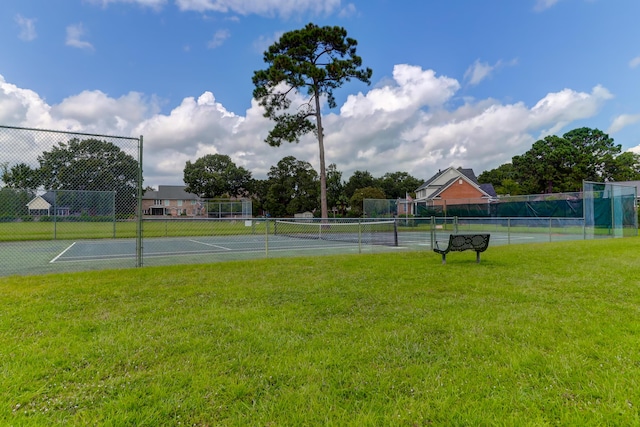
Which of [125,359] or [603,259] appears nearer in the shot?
[125,359]

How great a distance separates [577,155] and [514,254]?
43.8 m

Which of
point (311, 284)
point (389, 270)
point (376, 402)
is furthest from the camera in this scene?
point (389, 270)

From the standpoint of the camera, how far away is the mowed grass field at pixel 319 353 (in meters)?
2.03

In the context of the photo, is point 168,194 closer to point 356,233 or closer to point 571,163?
point 356,233

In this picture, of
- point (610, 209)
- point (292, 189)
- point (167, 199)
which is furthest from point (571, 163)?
point (167, 199)

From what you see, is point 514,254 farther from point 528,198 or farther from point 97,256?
point 528,198

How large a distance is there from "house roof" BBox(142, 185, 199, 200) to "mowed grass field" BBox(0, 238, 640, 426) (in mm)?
63988

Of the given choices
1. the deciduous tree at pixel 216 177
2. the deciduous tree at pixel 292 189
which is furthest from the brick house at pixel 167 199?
the deciduous tree at pixel 292 189

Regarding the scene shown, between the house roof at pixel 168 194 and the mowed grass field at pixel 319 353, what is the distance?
64.0m

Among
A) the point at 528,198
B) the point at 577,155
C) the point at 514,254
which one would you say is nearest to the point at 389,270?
the point at 514,254

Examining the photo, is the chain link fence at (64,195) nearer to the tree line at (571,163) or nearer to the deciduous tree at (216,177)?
the deciduous tree at (216,177)

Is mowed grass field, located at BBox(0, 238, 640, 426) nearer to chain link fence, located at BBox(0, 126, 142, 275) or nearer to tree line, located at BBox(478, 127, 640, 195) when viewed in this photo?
chain link fence, located at BBox(0, 126, 142, 275)

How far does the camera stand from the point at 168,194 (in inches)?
2601

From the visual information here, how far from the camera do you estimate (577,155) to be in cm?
4209
